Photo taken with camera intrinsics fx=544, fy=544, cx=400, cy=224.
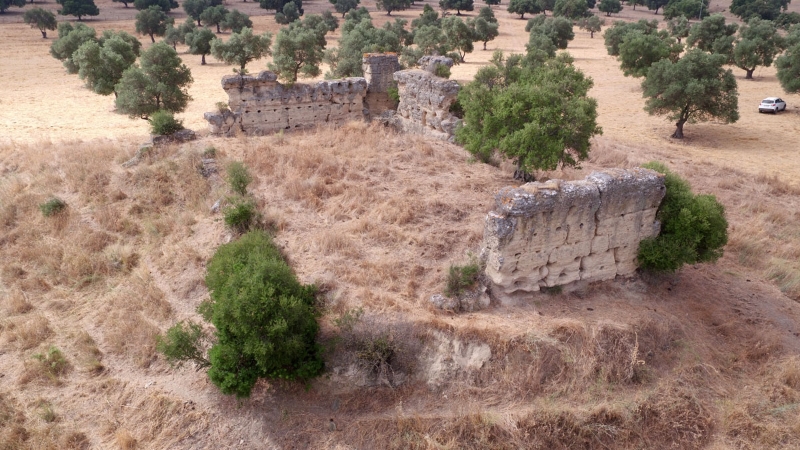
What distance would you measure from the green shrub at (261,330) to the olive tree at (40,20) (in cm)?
5231

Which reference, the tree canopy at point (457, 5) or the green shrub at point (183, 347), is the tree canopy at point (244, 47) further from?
the tree canopy at point (457, 5)

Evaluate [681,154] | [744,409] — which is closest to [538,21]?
[681,154]

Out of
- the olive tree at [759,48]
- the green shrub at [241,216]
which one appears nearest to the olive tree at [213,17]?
the olive tree at [759,48]

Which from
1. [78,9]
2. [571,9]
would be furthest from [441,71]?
[78,9]

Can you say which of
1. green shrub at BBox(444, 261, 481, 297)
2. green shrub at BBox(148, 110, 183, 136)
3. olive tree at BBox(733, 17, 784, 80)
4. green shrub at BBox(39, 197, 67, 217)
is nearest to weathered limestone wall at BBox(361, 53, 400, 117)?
green shrub at BBox(148, 110, 183, 136)

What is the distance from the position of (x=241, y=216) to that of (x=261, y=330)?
15.3 feet

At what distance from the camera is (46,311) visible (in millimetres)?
11359

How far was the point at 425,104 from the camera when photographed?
61.3 feet

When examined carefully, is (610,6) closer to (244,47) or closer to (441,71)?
(244,47)

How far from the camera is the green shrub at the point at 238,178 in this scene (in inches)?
525

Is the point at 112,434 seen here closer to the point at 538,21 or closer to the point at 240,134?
the point at 240,134

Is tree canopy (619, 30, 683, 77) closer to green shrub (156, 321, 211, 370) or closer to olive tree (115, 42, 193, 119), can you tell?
olive tree (115, 42, 193, 119)

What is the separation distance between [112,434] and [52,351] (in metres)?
2.63

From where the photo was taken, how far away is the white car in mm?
28953
